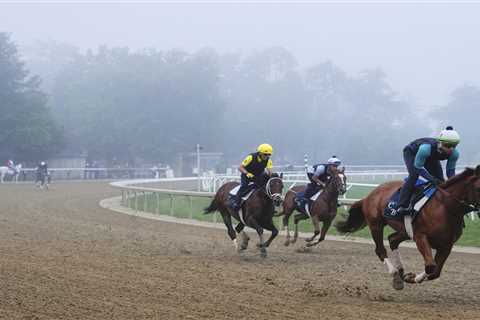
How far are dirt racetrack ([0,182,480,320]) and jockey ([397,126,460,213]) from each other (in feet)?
3.90

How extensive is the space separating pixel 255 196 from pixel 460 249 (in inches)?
167

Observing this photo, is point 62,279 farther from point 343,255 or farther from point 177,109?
point 177,109

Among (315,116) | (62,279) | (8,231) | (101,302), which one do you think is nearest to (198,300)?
(101,302)

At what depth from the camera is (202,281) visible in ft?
30.4

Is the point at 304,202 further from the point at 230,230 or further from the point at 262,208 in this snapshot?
the point at 262,208

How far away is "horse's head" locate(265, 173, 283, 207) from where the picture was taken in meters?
12.4

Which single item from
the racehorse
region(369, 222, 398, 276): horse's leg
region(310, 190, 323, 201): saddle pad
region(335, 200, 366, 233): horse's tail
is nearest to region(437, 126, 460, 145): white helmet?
region(369, 222, 398, 276): horse's leg

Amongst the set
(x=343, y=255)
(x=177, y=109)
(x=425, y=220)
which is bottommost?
(x=343, y=255)

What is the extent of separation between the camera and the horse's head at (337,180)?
13.7 m

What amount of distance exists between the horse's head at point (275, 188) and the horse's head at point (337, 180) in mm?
1553

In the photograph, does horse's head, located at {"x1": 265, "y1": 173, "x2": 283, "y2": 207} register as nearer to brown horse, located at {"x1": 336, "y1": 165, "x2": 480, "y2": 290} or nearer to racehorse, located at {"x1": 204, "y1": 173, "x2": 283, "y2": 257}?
racehorse, located at {"x1": 204, "y1": 173, "x2": 283, "y2": 257}

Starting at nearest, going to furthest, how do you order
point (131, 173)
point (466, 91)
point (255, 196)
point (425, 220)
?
point (425, 220), point (255, 196), point (131, 173), point (466, 91)

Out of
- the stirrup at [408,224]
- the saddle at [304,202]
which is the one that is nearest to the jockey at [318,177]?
the saddle at [304,202]

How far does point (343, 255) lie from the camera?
43.8 ft
